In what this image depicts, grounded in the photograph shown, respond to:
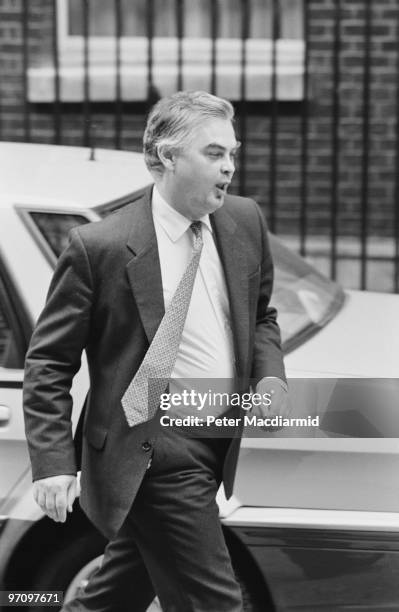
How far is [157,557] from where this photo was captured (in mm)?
3174

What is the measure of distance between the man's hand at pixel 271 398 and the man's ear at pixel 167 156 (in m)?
0.58

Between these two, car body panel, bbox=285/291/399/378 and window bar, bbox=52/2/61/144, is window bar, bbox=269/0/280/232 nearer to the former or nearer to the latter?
window bar, bbox=52/2/61/144

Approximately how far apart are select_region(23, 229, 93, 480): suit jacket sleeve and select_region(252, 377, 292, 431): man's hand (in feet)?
1.53

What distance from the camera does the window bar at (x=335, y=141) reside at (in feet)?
28.6

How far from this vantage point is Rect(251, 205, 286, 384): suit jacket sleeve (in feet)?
10.7

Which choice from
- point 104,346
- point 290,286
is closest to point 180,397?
point 104,346

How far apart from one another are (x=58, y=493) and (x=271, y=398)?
580mm

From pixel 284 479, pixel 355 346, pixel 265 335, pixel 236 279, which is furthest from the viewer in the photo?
pixel 355 346

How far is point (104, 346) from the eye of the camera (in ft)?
10.3

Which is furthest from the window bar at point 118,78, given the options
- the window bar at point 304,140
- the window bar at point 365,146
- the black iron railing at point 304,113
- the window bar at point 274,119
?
the window bar at point 365,146

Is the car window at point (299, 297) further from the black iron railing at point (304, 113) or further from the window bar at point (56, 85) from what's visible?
the window bar at point (56, 85)

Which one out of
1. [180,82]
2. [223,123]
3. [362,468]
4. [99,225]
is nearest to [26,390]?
[99,225]

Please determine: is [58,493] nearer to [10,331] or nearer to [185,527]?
[185,527]

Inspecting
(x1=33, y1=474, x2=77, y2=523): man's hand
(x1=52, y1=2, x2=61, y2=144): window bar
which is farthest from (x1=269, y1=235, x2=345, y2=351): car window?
(x1=52, y1=2, x2=61, y2=144): window bar
